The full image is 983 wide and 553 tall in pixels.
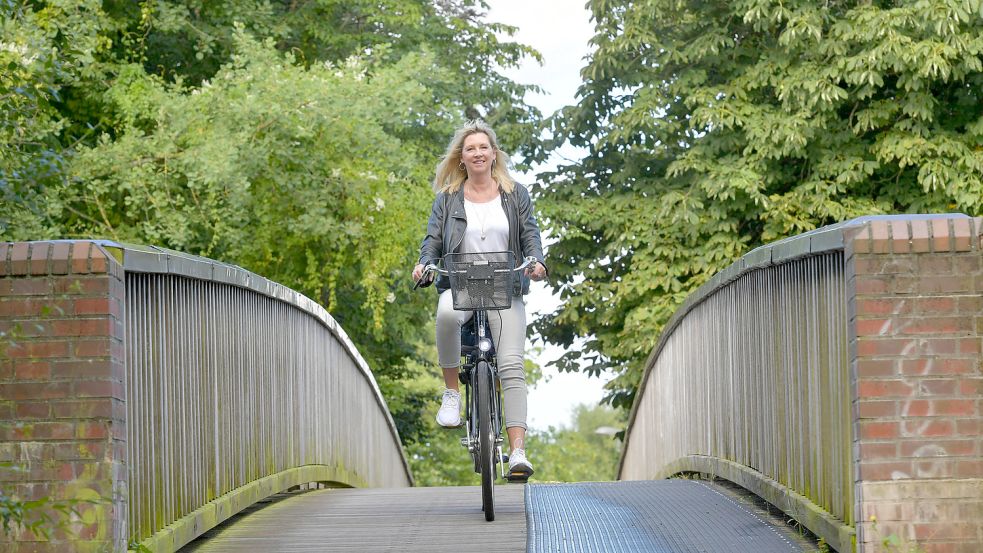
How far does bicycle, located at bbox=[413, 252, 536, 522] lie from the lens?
20.4ft

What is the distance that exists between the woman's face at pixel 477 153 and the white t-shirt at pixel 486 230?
0.58 feet

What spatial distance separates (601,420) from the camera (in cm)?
9469

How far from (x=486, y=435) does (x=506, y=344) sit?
492 mm

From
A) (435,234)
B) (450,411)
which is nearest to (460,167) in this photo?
(435,234)

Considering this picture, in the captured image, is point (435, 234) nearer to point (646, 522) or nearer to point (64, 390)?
point (646, 522)

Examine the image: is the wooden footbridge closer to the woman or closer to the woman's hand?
the woman

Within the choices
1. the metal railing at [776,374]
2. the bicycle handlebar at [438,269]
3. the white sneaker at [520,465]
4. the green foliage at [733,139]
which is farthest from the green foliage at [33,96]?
the green foliage at [733,139]

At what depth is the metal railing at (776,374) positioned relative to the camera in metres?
5.30

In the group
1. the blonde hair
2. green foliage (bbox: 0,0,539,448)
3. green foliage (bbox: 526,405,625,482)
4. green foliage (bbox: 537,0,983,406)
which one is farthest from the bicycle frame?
green foliage (bbox: 526,405,625,482)

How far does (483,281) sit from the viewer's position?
6.23 meters

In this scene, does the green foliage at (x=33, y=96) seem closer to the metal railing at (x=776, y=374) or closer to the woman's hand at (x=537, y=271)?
the woman's hand at (x=537, y=271)

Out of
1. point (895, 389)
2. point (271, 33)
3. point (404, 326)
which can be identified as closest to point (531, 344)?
point (404, 326)

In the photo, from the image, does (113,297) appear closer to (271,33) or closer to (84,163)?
(84,163)

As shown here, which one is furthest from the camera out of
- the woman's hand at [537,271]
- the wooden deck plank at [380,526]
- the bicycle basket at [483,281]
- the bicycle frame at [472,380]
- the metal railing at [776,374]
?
the bicycle frame at [472,380]
